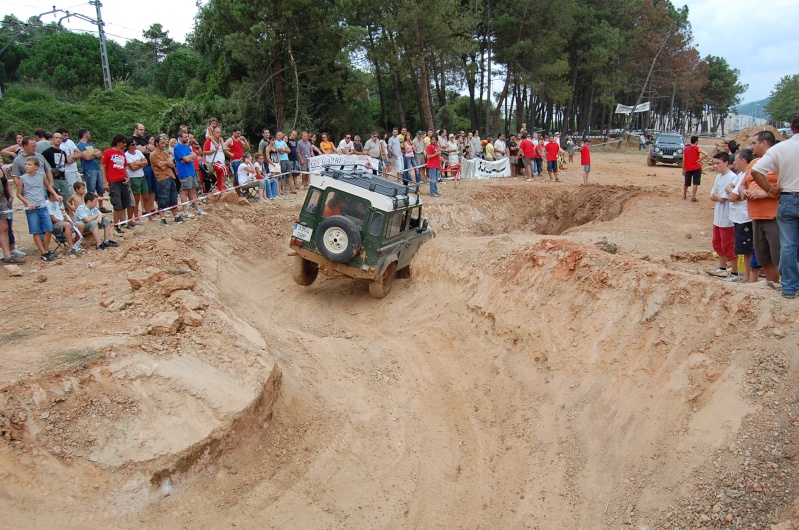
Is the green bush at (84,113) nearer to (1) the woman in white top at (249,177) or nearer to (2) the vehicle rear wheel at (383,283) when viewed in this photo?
(1) the woman in white top at (249,177)

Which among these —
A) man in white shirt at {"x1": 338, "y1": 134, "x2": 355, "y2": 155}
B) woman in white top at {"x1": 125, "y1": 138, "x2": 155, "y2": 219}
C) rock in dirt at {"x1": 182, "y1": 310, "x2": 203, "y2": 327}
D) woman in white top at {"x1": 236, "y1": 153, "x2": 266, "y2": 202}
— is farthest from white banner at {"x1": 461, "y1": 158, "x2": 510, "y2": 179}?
rock in dirt at {"x1": 182, "y1": 310, "x2": 203, "y2": 327}

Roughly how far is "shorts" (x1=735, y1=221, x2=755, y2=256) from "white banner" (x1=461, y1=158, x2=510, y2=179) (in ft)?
45.6

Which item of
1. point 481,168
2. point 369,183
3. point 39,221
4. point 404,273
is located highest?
point 369,183

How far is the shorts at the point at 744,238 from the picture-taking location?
740 cm

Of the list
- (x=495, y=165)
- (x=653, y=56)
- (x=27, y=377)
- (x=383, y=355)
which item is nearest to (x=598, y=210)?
(x=495, y=165)

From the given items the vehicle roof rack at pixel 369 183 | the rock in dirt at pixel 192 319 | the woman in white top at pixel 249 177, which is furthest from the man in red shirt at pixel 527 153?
the rock in dirt at pixel 192 319

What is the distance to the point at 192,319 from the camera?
6.48m

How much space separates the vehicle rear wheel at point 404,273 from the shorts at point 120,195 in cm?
533

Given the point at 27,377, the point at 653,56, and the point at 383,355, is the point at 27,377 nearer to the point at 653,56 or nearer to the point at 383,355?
the point at 383,355

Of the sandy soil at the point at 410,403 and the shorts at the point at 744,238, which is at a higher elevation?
the shorts at the point at 744,238

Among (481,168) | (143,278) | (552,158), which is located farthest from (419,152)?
(143,278)

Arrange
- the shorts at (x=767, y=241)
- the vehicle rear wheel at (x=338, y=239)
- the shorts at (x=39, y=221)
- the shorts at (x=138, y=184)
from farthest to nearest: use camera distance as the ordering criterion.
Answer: the shorts at (x=138, y=184) < the vehicle rear wheel at (x=338, y=239) < the shorts at (x=39, y=221) < the shorts at (x=767, y=241)

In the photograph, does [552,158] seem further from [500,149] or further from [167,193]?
[167,193]

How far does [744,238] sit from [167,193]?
1011cm
